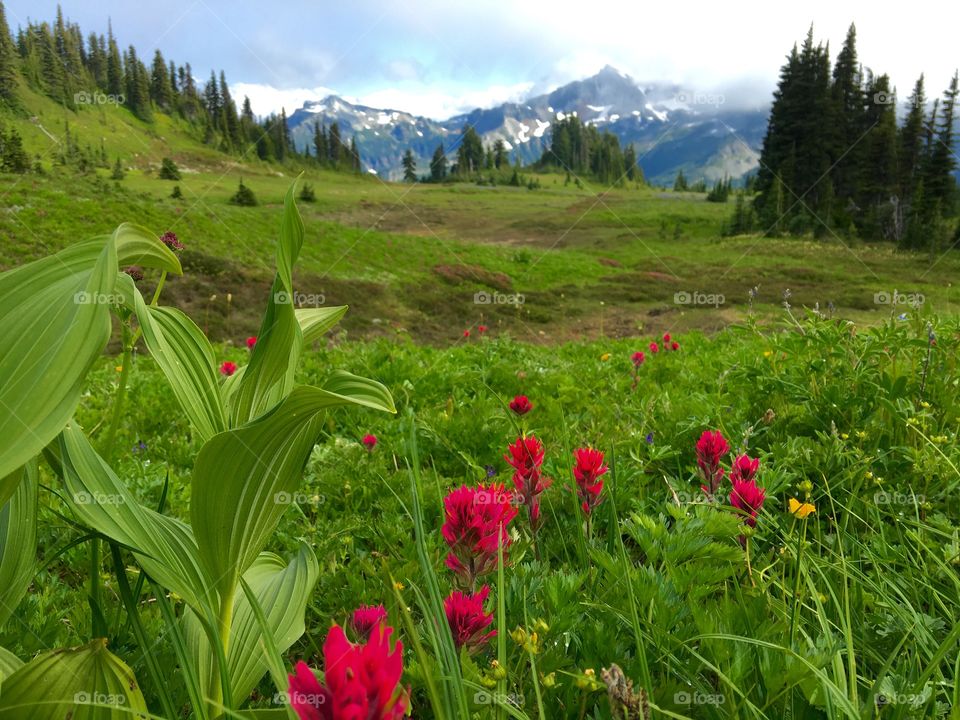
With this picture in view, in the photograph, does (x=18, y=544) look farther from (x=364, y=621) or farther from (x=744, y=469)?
(x=744, y=469)

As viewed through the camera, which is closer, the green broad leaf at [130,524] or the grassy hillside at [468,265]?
the green broad leaf at [130,524]

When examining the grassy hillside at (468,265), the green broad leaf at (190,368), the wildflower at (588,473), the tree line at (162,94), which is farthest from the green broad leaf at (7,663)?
the tree line at (162,94)

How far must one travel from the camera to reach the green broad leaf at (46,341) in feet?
3.05

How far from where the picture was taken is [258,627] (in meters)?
1.47

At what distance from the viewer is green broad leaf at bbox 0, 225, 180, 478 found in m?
0.93

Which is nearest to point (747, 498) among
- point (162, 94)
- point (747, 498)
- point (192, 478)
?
point (747, 498)

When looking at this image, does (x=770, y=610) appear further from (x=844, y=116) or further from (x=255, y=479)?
(x=844, y=116)

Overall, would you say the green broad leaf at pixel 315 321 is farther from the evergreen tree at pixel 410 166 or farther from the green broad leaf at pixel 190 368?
the evergreen tree at pixel 410 166

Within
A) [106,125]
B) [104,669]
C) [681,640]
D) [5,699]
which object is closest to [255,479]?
[104,669]

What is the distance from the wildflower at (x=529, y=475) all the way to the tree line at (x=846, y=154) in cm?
5009

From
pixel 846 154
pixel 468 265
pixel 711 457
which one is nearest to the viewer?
pixel 711 457

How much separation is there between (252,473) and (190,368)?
0.41 meters

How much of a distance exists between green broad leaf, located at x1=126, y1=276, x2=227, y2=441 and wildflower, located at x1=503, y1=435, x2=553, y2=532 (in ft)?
3.00

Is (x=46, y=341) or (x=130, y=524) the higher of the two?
(x=46, y=341)
